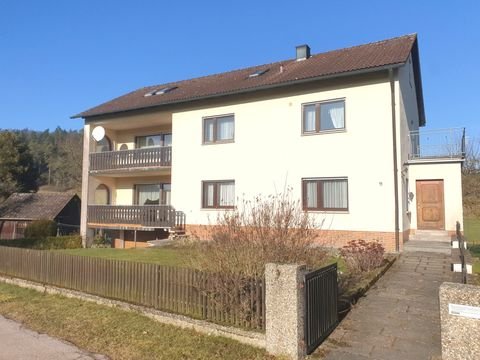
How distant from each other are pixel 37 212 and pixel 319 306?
33471 millimetres

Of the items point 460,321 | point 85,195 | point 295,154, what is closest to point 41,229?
point 85,195

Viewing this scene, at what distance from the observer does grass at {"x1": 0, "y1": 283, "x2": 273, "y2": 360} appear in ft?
18.1

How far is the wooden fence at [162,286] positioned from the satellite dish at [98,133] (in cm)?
1244

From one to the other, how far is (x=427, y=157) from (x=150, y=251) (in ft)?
39.9

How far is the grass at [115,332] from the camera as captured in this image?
18.1ft

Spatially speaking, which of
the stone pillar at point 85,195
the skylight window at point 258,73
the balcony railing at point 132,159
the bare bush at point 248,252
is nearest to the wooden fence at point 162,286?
the bare bush at point 248,252

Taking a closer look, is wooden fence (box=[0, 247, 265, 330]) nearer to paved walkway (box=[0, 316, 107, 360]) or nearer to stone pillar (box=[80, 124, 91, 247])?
paved walkway (box=[0, 316, 107, 360])

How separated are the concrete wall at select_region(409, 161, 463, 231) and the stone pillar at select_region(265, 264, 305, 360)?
512 inches

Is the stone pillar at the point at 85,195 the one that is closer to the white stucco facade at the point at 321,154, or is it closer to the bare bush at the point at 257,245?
the white stucco facade at the point at 321,154

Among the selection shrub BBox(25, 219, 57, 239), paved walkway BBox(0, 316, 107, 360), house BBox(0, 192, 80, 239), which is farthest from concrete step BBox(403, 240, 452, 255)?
house BBox(0, 192, 80, 239)

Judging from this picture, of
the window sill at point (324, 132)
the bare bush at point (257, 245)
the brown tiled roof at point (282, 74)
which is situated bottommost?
the bare bush at point (257, 245)

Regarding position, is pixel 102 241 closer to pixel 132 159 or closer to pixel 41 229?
pixel 132 159

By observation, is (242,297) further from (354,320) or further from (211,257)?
(354,320)

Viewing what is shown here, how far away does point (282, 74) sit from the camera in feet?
58.5
